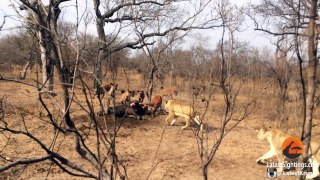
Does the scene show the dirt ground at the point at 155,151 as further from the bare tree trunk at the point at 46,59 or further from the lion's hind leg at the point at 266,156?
the bare tree trunk at the point at 46,59

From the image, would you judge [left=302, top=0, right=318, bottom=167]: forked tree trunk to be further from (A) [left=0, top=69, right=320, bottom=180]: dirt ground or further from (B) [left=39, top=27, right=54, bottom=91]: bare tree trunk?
(A) [left=0, top=69, right=320, bottom=180]: dirt ground

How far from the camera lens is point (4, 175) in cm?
582

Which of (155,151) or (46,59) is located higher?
(46,59)

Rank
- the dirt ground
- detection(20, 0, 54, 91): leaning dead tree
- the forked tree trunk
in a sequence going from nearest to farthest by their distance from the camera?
detection(20, 0, 54, 91): leaning dead tree
the forked tree trunk
the dirt ground

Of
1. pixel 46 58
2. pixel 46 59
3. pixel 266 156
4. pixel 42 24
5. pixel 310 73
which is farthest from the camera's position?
pixel 266 156

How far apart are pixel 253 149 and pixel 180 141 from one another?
1913 mm

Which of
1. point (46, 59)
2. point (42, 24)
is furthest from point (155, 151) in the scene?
point (42, 24)

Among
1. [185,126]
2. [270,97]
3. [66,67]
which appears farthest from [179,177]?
[270,97]

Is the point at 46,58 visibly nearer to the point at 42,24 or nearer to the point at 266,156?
the point at 42,24

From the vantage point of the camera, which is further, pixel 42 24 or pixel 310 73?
pixel 310 73

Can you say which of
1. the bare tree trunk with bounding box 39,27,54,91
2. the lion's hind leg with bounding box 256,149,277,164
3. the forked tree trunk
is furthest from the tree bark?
the lion's hind leg with bounding box 256,149,277,164

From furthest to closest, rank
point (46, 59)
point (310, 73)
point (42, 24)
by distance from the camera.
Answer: point (310, 73) < point (46, 59) < point (42, 24)

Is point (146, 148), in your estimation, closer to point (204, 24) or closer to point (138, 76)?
point (204, 24)

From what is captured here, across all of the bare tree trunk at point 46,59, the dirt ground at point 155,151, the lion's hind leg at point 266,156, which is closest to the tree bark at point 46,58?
the bare tree trunk at point 46,59
